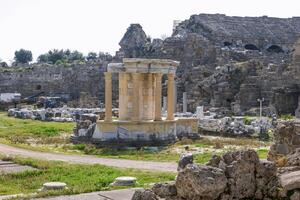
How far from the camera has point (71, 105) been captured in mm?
53125

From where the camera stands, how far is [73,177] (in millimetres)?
15258

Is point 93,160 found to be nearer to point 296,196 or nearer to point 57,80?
point 296,196

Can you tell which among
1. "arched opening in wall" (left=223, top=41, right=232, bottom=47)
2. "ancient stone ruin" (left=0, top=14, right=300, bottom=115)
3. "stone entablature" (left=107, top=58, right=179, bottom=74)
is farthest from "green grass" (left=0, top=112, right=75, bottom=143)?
"arched opening in wall" (left=223, top=41, right=232, bottom=47)

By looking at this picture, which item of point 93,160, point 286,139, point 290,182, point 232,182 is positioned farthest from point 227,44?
point 290,182

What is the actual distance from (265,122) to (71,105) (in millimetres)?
27973

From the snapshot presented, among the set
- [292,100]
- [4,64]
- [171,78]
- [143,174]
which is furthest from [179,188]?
[4,64]

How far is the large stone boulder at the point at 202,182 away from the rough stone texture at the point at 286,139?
356 centimetres

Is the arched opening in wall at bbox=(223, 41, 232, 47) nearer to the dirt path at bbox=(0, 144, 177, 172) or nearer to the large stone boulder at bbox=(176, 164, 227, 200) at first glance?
the dirt path at bbox=(0, 144, 177, 172)

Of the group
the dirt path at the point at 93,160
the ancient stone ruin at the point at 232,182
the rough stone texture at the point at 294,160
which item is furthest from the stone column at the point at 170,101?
the ancient stone ruin at the point at 232,182

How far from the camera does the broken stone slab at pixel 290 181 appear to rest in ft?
25.6

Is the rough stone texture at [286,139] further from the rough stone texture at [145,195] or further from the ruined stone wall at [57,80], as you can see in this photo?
the ruined stone wall at [57,80]

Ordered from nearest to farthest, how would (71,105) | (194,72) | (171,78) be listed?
1. (171,78)
2. (194,72)
3. (71,105)

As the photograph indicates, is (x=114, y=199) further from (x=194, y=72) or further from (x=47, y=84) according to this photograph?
(x=47, y=84)

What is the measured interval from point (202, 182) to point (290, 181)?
1.28 m
